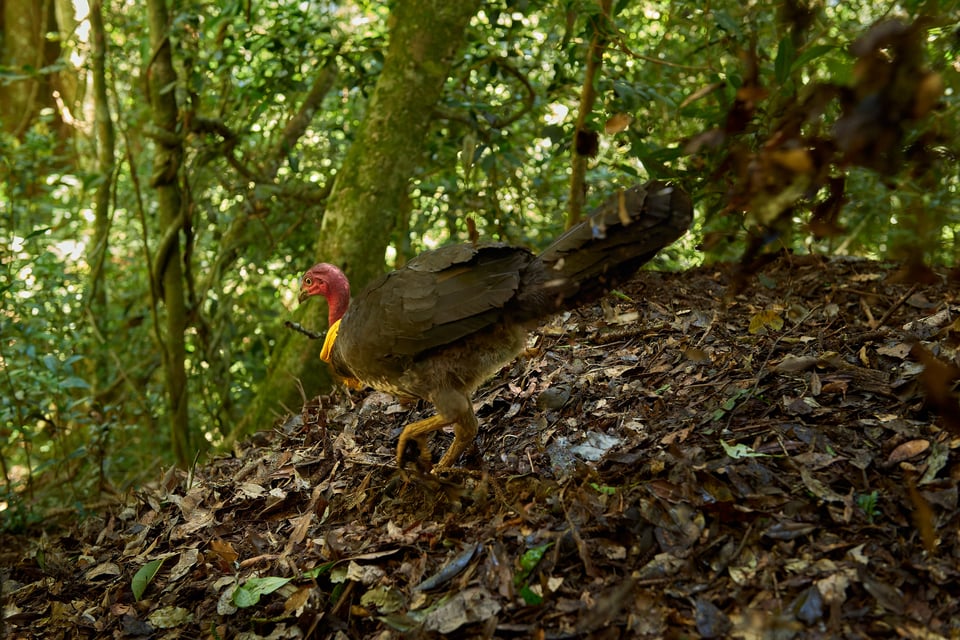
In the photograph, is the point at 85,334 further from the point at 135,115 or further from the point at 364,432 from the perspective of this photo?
the point at 364,432

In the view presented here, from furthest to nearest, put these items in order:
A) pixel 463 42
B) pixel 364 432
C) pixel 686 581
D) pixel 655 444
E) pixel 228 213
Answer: pixel 228 213 < pixel 463 42 < pixel 364 432 < pixel 655 444 < pixel 686 581

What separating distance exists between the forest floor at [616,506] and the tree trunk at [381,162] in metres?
0.55

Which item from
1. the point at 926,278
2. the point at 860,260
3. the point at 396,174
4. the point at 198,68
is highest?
the point at 198,68

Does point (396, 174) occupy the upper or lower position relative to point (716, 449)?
upper

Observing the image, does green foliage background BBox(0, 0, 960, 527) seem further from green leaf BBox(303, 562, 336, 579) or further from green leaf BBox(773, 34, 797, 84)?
green leaf BBox(303, 562, 336, 579)

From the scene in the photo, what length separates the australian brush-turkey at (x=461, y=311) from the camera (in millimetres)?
3164

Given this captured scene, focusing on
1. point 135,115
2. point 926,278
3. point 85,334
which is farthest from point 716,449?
point 135,115

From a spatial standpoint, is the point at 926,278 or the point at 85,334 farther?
the point at 85,334

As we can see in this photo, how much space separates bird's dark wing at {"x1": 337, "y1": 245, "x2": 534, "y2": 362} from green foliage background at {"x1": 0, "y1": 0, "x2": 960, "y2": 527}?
1388mm

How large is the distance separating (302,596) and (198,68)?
4752 mm

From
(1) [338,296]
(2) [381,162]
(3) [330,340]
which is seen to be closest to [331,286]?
(1) [338,296]

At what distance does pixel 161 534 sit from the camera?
390 centimetres

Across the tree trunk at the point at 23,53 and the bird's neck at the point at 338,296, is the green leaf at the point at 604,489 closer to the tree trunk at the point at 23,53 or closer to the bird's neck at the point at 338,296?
the bird's neck at the point at 338,296

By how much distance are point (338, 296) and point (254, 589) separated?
1.81m
